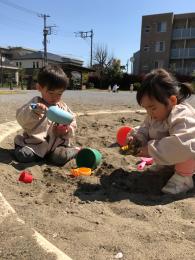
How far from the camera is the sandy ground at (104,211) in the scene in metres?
1.74

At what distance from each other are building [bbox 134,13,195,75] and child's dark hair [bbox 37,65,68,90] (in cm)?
4378

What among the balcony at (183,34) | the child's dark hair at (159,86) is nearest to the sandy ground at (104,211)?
the child's dark hair at (159,86)

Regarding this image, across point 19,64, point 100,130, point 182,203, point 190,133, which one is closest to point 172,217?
point 182,203

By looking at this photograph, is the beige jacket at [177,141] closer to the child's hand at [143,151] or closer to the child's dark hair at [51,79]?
the child's hand at [143,151]

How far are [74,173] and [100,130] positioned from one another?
223 cm

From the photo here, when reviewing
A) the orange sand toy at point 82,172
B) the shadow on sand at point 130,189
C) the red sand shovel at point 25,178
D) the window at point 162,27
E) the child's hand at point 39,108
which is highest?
the window at point 162,27

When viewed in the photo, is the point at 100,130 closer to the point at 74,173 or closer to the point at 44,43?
the point at 74,173

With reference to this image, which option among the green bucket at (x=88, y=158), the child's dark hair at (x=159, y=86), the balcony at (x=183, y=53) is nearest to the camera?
the child's dark hair at (x=159, y=86)

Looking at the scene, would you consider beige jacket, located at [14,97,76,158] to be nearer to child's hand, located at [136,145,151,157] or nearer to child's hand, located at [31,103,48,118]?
child's hand, located at [31,103,48,118]

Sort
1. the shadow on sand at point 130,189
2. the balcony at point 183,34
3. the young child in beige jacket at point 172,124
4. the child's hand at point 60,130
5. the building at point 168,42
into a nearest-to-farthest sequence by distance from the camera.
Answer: the shadow on sand at point 130,189 → the young child in beige jacket at point 172,124 → the child's hand at point 60,130 → the balcony at point 183,34 → the building at point 168,42

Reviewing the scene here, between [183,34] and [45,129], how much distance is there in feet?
150

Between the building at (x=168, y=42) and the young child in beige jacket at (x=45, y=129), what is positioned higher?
the building at (x=168, y=42)

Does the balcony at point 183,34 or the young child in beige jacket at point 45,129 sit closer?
the young child in beige jacket at point 45,129

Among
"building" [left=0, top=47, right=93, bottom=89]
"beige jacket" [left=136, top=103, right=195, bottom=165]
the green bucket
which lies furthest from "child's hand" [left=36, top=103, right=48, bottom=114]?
"building" [left=0, top=47, right=93, bottom=89]
